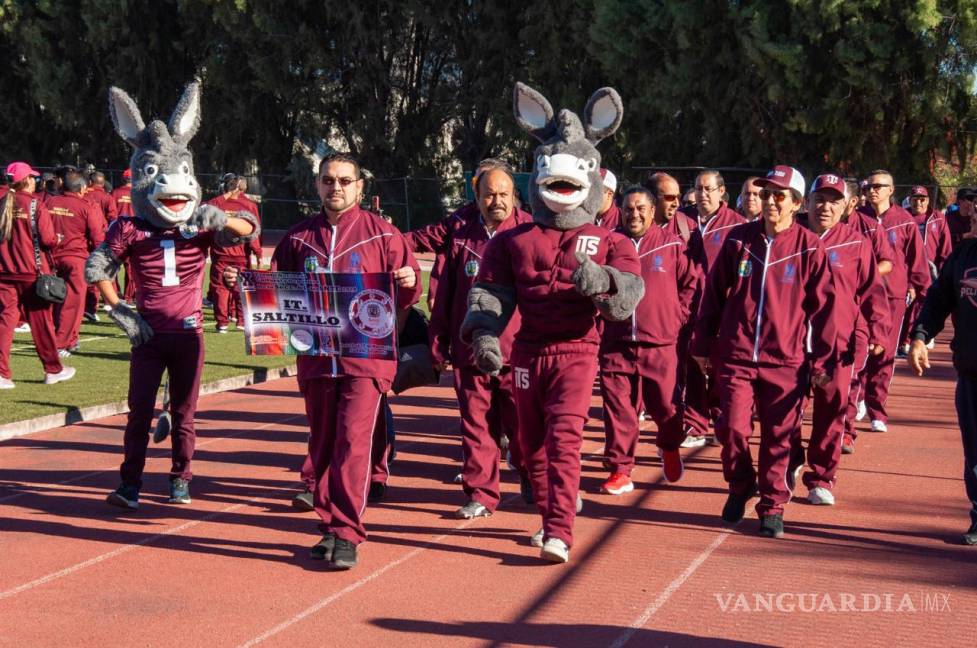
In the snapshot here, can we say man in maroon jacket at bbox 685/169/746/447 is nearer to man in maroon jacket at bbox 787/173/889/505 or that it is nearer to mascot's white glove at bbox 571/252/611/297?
man in maroon jacket at bbox 787/173/889/505

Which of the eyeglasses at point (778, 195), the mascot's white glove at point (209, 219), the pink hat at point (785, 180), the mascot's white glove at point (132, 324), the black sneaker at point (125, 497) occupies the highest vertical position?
the pink hat at point (785, 180)

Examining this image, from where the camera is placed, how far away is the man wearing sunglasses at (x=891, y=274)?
35.5 feet

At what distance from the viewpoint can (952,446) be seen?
10.3 meters

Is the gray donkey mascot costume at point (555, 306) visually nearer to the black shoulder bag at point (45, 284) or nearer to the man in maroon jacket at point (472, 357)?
the man in maroon jacket at point (472, 357)

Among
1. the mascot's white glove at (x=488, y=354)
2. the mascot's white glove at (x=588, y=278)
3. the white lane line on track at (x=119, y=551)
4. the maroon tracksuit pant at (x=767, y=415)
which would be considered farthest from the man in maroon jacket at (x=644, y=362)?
the white lane line on track at (x=119, y=551)

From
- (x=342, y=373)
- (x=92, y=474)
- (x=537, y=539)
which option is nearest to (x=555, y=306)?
Answer: (x=342, y=373)

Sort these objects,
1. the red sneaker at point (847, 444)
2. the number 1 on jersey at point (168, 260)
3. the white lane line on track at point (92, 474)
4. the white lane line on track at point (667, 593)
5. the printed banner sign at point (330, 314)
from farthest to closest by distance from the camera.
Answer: the red sneaker at point (847, 444)
the white lane line on track at point (92, 474)
the number 1 on jersey at point (168, 260)
the printed banner sign at point (330, 314)
the white lane line on track at point (667, 593)

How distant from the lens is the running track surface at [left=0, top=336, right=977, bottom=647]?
18.4 feet

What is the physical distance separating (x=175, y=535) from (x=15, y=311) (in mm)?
6102

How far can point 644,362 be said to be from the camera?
858 cm

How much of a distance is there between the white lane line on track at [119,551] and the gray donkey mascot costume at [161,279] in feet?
1.24

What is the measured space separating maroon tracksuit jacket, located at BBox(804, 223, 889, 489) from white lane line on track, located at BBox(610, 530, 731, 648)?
112 centimetres

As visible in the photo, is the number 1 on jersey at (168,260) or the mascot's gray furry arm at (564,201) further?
the number 1 on jersey at (168,260)

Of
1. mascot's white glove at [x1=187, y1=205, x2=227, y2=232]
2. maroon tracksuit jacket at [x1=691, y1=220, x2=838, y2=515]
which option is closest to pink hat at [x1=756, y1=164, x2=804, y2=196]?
maroon tracksuit jacket at [x1=691, y1=220, x2=838, y2=515]
